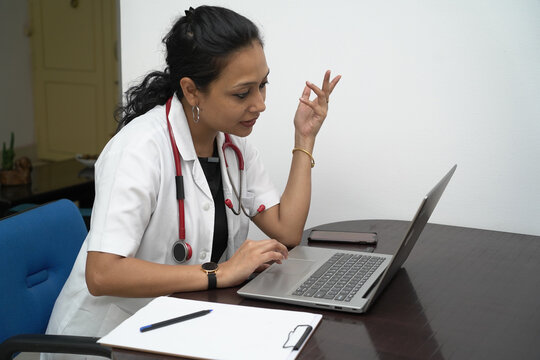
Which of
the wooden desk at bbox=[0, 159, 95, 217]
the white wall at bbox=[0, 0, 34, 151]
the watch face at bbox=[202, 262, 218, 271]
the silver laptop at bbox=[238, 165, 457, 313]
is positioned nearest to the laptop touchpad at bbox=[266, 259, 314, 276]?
the silver laptop at bbox=[238, 165, 457, 313]

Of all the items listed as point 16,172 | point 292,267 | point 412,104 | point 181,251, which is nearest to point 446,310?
point 292,267

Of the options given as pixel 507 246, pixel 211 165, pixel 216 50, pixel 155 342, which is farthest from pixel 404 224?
pixel 155 342

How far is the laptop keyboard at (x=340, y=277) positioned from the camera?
3.71ft

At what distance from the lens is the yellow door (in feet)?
16.2

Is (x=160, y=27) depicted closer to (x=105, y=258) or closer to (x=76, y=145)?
(x=105, y=258)

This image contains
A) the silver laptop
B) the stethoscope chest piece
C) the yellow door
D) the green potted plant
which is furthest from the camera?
the yellow door

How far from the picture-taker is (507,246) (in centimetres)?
153

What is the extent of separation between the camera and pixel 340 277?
1.23m

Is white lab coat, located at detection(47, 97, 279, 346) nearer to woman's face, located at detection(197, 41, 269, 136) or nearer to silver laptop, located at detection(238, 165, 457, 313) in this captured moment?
woman's face, located at detection(197, 41, 269, 136)

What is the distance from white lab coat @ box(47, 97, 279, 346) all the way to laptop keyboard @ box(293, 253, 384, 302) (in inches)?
12.8

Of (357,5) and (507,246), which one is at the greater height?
(357,5)

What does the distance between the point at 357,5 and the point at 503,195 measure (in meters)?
0.70

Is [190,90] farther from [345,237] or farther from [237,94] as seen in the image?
[345,237]

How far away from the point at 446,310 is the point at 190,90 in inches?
29.7
